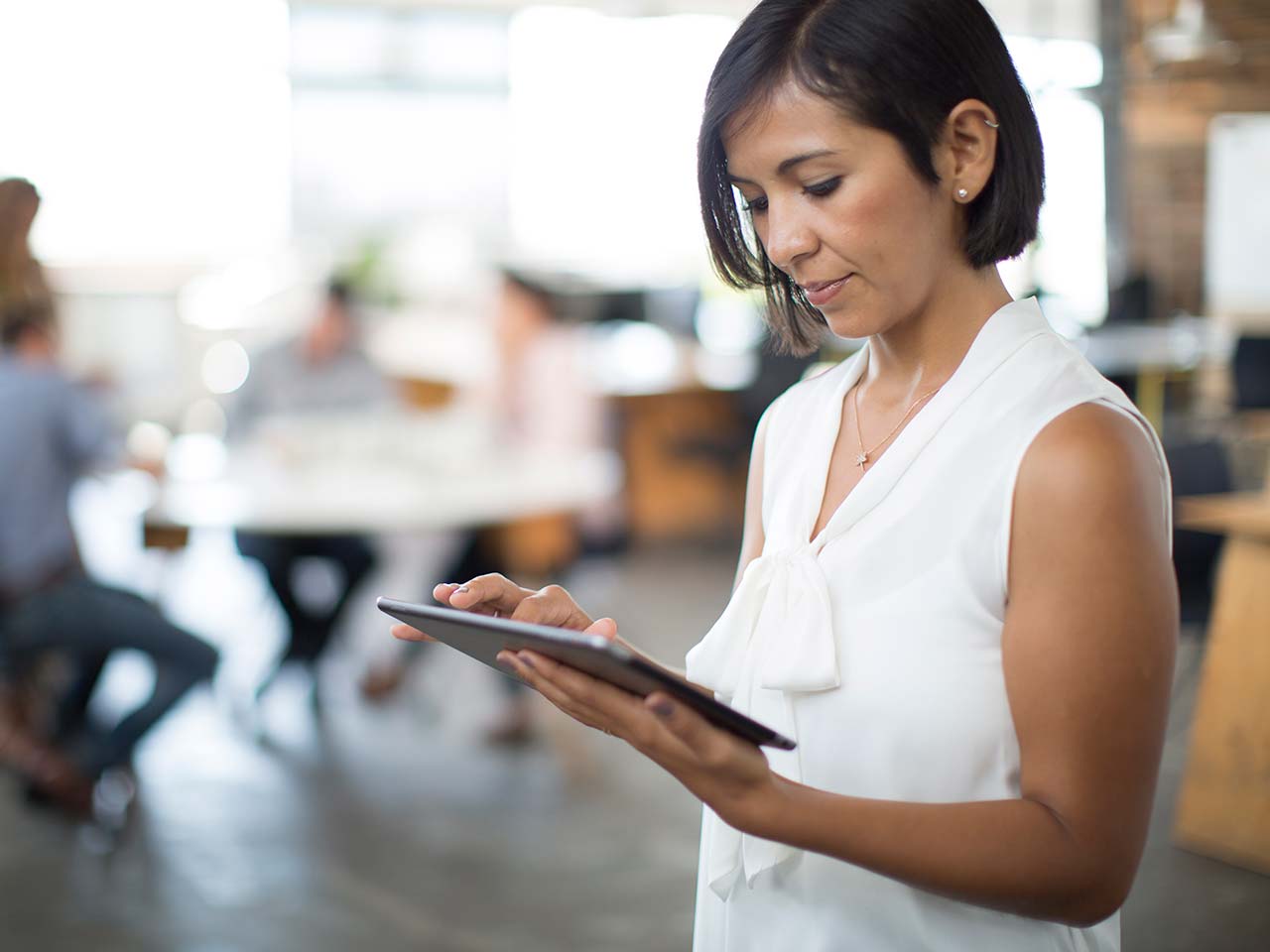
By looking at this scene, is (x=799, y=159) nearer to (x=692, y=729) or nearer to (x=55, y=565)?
(x=692, y=729)

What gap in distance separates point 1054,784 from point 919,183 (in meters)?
0.47

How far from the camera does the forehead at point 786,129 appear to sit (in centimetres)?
104

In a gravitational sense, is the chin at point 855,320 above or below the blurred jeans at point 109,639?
above

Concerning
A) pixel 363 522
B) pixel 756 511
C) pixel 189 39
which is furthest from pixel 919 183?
pixel 189 39

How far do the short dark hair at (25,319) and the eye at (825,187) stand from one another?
262 cm

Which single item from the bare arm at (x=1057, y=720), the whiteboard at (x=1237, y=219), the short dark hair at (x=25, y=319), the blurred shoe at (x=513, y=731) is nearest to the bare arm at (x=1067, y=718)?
the bare arm at (x=1057, y=720)

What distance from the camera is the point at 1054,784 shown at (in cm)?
96

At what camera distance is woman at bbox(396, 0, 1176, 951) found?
37.2 inches

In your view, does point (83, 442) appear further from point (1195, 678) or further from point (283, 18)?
point (283, 18)

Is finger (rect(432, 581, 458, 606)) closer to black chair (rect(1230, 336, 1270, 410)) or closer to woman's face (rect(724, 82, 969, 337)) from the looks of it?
woman's face (rect(724, 82, 969, 337))

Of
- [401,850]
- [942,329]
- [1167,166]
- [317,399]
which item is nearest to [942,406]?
[942,329]

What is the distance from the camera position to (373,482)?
4.30 metres

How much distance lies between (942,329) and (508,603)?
0.45 m

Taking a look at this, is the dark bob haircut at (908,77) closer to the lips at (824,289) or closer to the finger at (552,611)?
the lips at (824,289)
